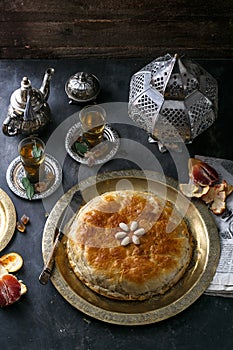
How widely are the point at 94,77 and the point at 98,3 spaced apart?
415mm

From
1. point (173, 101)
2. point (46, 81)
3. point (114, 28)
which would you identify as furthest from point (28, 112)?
point (114, 28)

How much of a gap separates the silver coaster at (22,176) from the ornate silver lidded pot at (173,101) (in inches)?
12.2

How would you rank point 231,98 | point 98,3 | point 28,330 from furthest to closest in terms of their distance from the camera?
point 98,3 → point 231,98 → point 28,330

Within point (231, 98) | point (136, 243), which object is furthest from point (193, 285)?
point (231, 98)

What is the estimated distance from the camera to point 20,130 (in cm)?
Answer: 221

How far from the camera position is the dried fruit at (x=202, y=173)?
2098 mm

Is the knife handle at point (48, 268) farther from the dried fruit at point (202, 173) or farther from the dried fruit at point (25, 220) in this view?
the dried fruit at point (202, 173)

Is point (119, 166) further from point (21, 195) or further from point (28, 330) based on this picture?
point (28, 330)

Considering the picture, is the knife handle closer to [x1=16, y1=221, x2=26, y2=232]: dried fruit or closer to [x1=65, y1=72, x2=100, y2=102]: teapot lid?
[x1=16, y1=221, x2=26, y2=232]: dried fruit

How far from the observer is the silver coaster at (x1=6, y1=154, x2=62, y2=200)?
210 centimetres

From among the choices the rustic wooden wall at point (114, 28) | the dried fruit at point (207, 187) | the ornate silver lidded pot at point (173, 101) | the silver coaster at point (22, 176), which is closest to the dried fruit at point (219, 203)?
the dried fruit at point (207, 187)

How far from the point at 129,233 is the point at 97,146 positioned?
0.39 m

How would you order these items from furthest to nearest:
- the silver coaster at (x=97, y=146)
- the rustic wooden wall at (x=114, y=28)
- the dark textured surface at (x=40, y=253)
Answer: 1. the rustic wooden wall at (x=114, y=28)
2. the silver coaster at (x=97, y=146)
3. the dark textured surface at (x=40, y=253)

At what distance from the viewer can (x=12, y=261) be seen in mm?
1977
